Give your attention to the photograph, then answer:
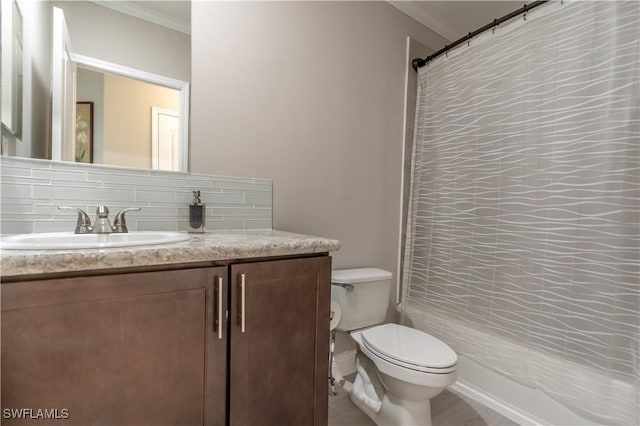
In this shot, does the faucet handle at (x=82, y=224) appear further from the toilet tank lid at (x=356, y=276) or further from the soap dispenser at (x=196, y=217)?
the toilet tank lid at (x=356, y=276)

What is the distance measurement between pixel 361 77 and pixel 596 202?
1.34m

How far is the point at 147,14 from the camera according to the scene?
123 cm

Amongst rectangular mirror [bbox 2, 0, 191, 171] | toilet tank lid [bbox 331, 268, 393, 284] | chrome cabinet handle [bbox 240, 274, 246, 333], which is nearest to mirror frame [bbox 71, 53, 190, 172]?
rectangular mirror [bbox 2, 0, 191, 171]

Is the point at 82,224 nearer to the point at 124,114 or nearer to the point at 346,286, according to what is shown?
the point at 124,114

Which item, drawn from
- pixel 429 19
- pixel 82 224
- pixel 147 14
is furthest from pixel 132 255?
pixel 429 19

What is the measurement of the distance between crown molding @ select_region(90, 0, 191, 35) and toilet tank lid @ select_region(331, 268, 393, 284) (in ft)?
4.39

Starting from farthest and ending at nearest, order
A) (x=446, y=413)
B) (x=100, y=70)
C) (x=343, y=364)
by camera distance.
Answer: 1. (x=343, y=364)
2. (x=446, y=413)
3. (x=100, y=70)

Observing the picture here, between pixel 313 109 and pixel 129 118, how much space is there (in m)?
0.89

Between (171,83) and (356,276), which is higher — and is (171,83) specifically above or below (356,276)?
above

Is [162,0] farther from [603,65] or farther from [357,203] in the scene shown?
[603,65]

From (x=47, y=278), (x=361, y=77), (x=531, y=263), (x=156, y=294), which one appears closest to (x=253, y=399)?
(x=156, y=294)

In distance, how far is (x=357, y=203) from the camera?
1.90 m

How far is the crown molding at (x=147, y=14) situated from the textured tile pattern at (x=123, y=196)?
607mm

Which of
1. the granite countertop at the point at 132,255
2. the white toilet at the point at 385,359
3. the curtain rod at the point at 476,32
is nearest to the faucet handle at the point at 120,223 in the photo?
the granite countertop at the point at 132,255
